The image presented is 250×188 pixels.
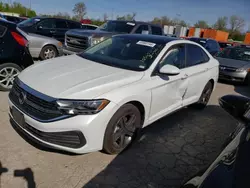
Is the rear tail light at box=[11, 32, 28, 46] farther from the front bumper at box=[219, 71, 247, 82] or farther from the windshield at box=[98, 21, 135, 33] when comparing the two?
the front bumper at box=[219, 71, 247, 82]

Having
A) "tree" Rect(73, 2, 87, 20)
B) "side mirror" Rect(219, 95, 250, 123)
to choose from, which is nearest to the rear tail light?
"side mirror" Rect(219, 95, 250, 123)

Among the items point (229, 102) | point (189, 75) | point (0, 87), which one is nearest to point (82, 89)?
point (229, 102)

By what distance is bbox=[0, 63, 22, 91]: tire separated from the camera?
4.83m

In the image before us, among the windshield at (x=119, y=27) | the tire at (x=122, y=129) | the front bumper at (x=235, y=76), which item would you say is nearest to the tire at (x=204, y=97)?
the tire at (x=122, y=129)

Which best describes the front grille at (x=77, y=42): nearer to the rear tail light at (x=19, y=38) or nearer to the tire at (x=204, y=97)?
the rear tail light at (x=19, y=38)

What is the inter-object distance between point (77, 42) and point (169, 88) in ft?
17.7

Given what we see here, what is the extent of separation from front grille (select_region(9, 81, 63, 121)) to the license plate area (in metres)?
0.06

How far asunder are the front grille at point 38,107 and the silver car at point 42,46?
580 centimetres

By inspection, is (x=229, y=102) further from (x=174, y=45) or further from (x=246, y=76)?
(x=246, y=76)

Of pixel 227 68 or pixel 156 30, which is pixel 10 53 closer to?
pixel 156 30

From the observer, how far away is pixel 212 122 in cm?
482

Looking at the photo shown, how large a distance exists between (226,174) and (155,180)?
1559 mm

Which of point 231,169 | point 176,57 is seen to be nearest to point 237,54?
point 176,57

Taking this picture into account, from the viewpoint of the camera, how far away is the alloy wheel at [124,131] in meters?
3.00
